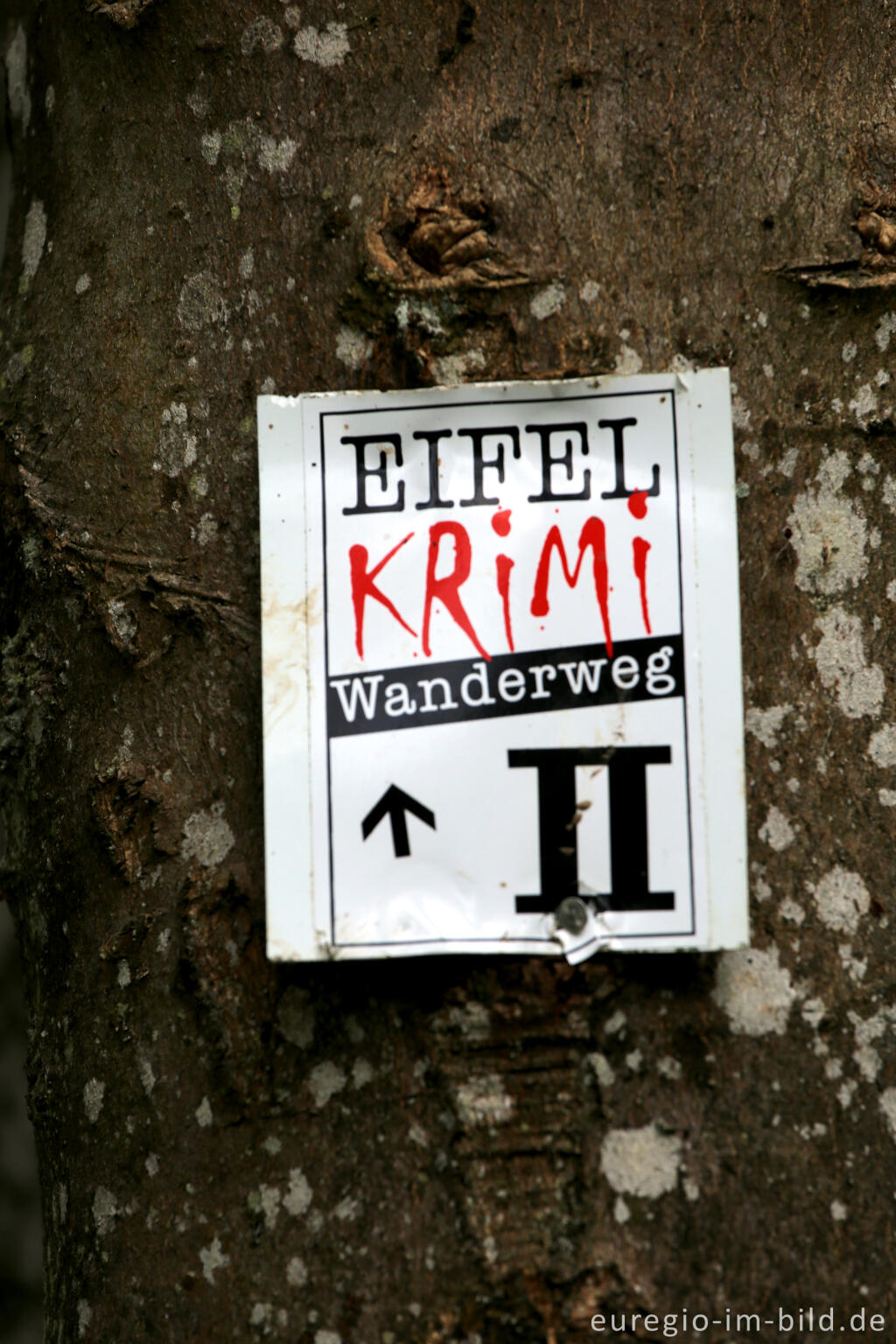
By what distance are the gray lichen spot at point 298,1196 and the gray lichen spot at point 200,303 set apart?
29.6 inches

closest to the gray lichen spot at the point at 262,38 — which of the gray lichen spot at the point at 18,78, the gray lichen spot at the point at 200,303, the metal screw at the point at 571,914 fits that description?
the gray lichen spot at the point at 200,303

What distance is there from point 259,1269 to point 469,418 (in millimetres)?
738

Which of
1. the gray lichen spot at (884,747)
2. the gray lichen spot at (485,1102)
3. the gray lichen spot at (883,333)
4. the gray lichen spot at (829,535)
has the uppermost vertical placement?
the gray lichen spot at (883,333)

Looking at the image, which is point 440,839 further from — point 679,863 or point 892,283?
point 892,283

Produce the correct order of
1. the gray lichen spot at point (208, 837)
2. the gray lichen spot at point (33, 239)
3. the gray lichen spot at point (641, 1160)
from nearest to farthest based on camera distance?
the gray lichen spot at point (641, 1160) → the gray lichen spot at point (208, 837) → the gray lichen spot at point (33, 239)

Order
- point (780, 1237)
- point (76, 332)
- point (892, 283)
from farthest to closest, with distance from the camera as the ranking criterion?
point (76, 332) → point (892, 283) → point (780, 1237)

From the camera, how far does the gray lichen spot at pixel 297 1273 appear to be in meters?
0.89

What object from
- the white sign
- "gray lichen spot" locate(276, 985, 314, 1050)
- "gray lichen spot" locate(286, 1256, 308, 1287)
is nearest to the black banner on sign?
the white sign

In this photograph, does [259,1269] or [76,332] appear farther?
[76,332]

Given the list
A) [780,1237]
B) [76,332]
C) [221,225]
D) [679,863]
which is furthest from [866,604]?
[76,332]

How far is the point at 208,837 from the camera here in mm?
983

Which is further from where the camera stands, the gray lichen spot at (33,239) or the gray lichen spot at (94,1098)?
the gray lichen spot at (33,239)

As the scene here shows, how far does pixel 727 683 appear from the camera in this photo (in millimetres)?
957

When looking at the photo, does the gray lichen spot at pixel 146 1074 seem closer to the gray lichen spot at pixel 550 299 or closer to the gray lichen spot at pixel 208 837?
the gray lichen spot at pixel 208 837
